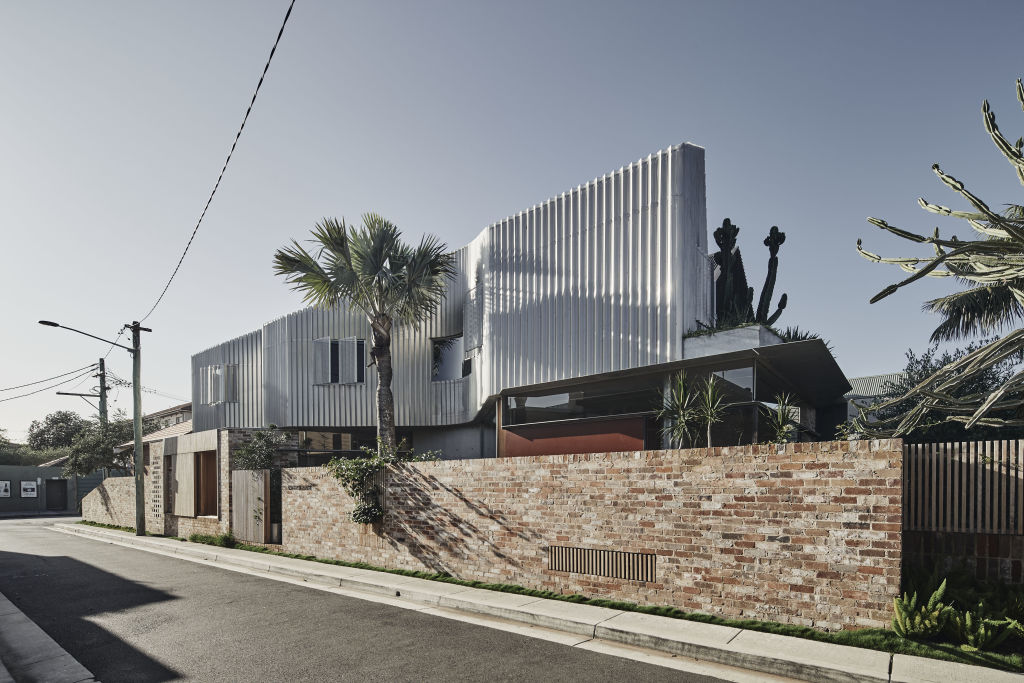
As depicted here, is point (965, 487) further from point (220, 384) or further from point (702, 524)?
point (220, 384)

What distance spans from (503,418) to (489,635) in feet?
27.6

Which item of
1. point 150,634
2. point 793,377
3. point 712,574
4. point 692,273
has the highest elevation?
point 692,273

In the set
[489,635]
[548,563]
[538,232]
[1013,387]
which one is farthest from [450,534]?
[1013,387]

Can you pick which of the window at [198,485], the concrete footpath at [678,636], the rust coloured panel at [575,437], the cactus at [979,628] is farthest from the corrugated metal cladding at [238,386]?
the cactus at [979,628]

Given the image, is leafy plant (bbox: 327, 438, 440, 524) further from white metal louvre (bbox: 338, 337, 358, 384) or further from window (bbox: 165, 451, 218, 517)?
white metal louvre (bbox: 338, 337, 358, 384)

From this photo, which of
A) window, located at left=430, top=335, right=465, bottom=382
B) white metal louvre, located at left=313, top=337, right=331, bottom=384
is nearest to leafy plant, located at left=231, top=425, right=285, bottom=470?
white metal louvre, located at left=313, top=337, right=331, bottom=384

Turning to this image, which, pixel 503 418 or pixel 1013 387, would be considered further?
pixel 503 418

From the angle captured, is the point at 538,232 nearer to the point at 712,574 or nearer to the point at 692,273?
the point at 692,273

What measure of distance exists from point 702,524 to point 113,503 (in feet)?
90.6

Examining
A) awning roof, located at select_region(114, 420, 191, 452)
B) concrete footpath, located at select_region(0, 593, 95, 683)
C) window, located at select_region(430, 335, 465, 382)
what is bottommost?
awning roof, located at select_region(114, 420, 191, 452)

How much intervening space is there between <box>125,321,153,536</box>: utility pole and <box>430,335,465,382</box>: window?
1135cm

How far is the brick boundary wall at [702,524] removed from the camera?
6.95m

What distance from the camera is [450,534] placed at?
11.5 m

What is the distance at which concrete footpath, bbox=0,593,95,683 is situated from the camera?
6621mm
